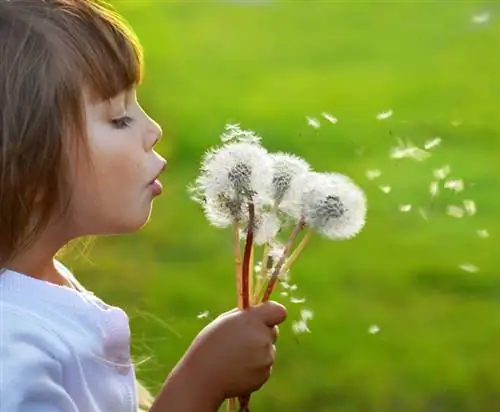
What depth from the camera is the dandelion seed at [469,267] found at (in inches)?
47.1

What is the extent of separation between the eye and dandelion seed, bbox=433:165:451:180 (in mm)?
486

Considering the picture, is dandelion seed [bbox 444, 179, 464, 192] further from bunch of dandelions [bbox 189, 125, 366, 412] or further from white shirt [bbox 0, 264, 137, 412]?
white shirt [bbox 0, 264, 137, 412]

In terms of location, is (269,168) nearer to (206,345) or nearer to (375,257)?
(206,345)

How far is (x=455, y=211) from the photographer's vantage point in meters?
1.20

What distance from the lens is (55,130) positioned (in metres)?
0.78

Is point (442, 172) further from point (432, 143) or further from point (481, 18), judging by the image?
point (481, 18)

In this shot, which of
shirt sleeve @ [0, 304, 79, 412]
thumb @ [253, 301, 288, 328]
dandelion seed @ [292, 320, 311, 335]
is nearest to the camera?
shirt sleeve @ [0, 304, 79, 412]

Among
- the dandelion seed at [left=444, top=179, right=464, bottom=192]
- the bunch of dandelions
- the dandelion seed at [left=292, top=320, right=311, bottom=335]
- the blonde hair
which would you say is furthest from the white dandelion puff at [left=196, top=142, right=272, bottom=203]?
the dandelion seed at [left=444, top=179, right=464, bottom=192]

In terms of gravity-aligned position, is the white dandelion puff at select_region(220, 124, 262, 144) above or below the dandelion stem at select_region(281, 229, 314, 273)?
above

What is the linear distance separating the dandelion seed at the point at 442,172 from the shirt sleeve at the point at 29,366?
0.56 metres

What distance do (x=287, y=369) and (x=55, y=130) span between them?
536 millimetres

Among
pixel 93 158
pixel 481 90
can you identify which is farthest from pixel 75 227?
pixel 481 90

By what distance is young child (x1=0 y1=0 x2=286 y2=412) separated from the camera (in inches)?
30.6

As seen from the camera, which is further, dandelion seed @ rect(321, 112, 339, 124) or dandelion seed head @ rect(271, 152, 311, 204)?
dandelion seed @ rect(321, 112, 339, 124)
